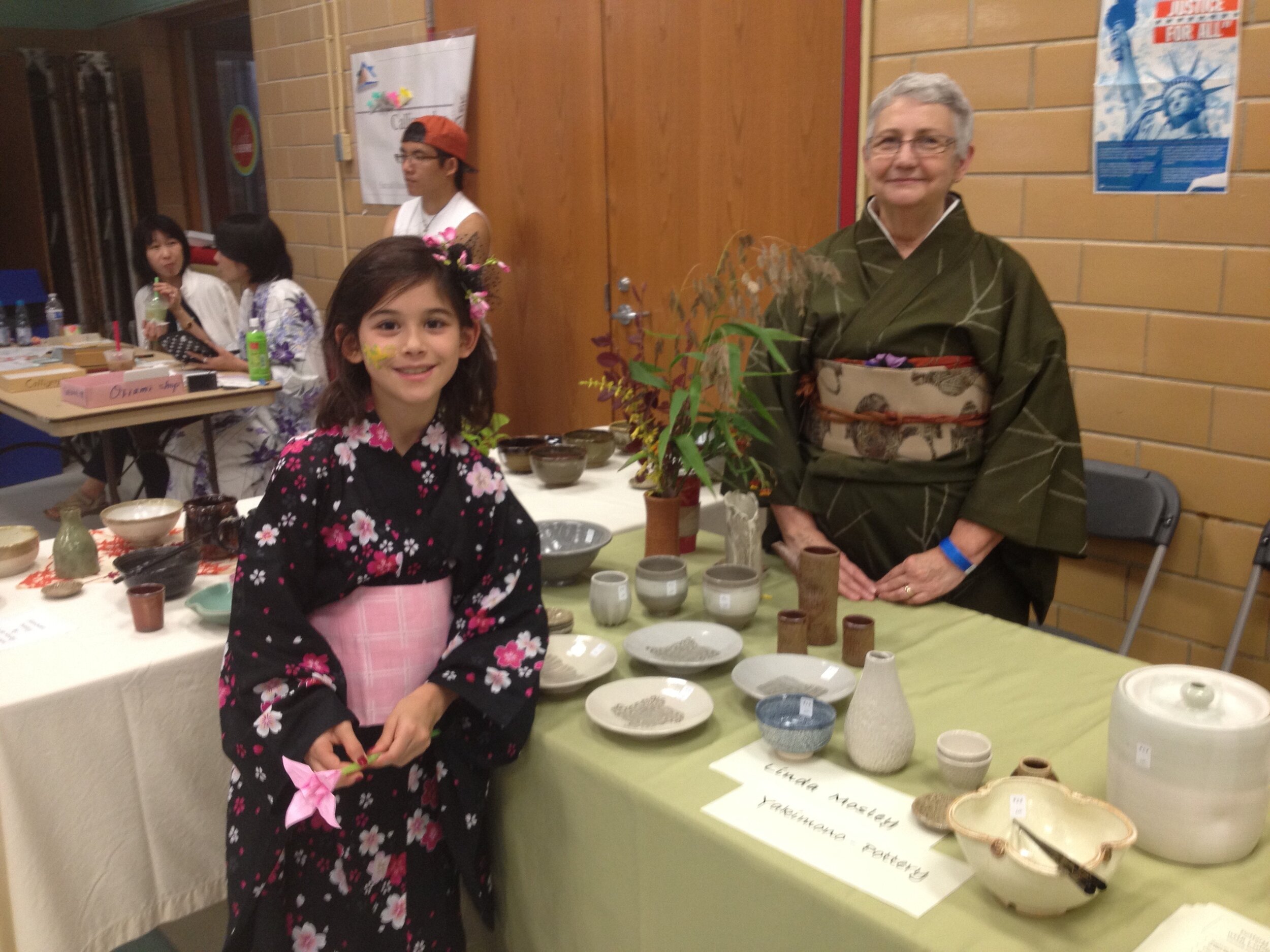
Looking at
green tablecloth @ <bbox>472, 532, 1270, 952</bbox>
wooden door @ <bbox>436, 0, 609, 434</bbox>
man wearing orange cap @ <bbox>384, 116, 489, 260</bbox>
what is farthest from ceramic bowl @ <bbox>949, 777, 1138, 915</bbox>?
man wearing orange cap @ <bbox>384, 116, 489, 260</bbox>

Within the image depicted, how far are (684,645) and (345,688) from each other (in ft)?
1.55

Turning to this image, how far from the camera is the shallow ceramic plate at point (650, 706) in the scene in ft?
4.28

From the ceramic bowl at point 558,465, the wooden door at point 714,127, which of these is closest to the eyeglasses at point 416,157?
the wooden door at point 714,127

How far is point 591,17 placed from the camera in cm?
355

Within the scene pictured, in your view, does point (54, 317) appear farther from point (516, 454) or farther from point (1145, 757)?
point (1145, 757)

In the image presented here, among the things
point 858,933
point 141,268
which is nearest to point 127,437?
point 141,268

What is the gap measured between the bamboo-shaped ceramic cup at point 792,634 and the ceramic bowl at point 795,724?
0.20 meters

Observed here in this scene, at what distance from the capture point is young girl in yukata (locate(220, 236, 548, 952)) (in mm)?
1330

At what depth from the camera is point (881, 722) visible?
3.93 feet

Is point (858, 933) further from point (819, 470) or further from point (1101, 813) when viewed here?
point (819, 470)

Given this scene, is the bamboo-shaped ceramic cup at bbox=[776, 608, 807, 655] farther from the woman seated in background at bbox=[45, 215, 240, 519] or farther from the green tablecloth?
the woman seated in background at bbox=[45, 215, 240, 519]

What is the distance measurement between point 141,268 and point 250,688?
386 cm

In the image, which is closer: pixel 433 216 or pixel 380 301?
pixel 380 301

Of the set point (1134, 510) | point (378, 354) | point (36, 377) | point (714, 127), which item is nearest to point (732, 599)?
point (378, 354)
